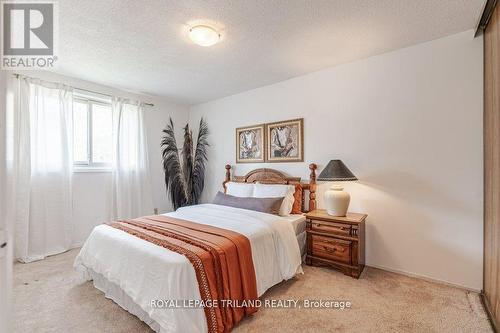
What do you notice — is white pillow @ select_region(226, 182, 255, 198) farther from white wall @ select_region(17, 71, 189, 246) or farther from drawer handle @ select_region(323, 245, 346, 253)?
white wall @ select_region(17, 71, 189, 246)

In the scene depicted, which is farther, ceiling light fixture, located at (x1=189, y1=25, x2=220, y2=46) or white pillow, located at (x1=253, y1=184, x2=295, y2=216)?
white pillow, located at (x1=253, y1=184, x2=295, y2=216)

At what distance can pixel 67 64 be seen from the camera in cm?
289

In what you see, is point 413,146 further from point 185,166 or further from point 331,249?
point 185,166

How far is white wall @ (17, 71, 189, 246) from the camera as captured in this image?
3408mm

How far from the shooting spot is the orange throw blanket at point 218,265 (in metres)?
1.59

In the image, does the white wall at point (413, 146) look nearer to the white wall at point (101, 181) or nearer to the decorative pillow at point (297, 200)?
the decorative pillow at point (297, 200)

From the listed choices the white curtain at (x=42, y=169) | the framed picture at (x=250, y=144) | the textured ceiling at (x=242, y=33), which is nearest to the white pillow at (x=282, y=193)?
the framed picture at (x=250, y=144)

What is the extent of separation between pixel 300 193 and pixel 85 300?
255cm

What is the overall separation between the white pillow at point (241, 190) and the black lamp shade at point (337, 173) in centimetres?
106

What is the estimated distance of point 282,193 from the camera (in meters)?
3.04

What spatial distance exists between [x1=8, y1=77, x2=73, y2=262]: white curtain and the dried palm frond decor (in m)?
1.49

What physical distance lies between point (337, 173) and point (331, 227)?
0.61 meters

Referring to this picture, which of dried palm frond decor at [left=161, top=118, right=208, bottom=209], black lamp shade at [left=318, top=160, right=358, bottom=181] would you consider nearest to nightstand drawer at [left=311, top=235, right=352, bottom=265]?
black lamp shade at [left=318, top=160, right=358, bottom=181]

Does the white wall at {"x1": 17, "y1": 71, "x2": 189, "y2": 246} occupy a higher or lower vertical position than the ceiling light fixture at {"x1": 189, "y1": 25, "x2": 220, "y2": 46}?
lower
